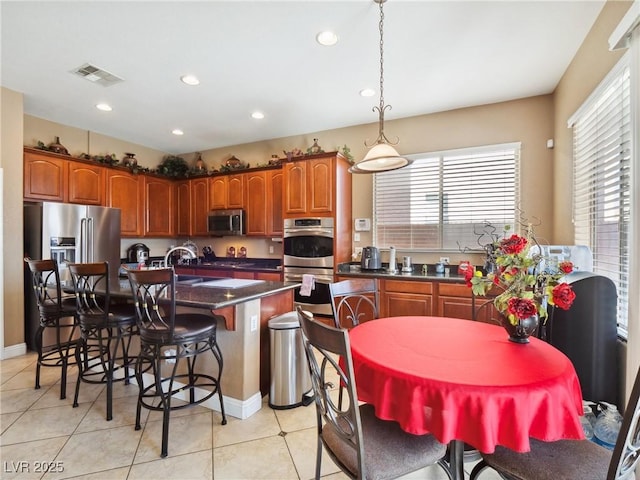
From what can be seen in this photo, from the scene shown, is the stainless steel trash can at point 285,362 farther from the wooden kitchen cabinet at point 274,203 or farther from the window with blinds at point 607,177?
the wooden kitchen cabinet at point 274,203

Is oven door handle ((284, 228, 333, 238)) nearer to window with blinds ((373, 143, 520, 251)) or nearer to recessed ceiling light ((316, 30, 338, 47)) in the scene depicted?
window with blinds ((373, 143, 520, 251))

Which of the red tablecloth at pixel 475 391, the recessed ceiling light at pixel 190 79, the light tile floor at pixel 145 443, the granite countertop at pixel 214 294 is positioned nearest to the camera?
the red tablecloth at pixel 475 391

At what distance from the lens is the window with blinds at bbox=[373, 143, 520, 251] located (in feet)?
12.1

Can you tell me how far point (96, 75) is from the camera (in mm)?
3059

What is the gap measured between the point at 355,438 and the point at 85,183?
4.85m

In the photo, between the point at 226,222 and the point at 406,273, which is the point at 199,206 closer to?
the point at 226,222

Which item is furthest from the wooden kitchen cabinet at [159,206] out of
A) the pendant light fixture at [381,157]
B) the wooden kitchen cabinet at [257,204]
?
the pendant light fixture at [381,157]

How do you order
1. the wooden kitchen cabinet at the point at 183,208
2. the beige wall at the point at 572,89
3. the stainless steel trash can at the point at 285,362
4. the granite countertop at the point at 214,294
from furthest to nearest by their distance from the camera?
the wooden kitchen cabinet at the point at 183,208
the stainless steel trash can at the point at 285,362
the beige wall at the point at 572,89
the granite countertop at the point at 214,294

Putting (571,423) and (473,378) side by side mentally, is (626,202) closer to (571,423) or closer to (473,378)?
(571,423)

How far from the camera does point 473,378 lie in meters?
1.19

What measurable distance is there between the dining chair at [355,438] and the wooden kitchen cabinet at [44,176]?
424 centimetres

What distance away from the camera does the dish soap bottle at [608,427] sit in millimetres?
1738

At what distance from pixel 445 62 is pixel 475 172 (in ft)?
4.80

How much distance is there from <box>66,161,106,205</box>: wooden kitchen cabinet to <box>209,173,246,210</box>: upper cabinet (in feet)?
5.03
